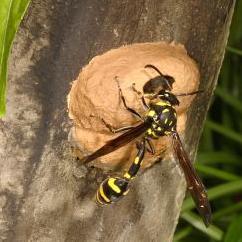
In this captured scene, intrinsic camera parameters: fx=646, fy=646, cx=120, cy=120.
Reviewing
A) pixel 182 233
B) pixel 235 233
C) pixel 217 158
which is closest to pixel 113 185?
pixel 235 233

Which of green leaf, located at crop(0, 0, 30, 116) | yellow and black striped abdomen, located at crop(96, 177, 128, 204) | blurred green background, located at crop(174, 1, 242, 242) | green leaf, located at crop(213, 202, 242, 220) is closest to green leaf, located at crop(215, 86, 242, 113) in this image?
blurred green background, located at crop(174, 1, 242, 242)

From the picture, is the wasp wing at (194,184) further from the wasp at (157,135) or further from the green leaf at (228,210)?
the green leaf at (228,210)

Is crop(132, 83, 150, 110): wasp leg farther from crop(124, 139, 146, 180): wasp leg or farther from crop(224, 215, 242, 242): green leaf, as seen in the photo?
crop(224, 215, 242, 242): green leaf

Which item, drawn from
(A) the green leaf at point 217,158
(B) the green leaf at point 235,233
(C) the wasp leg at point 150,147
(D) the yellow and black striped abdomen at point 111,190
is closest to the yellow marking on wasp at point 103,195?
(D) the yellow and black striped abdomen at point 111,190

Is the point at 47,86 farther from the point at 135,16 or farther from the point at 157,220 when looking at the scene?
the point at 157,220

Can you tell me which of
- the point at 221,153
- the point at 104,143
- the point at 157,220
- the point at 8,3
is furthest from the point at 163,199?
the point at 221,153

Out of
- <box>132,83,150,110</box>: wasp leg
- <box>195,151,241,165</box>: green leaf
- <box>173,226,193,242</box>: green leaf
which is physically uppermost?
<box>132,83,150,110</box>: wasp leg
